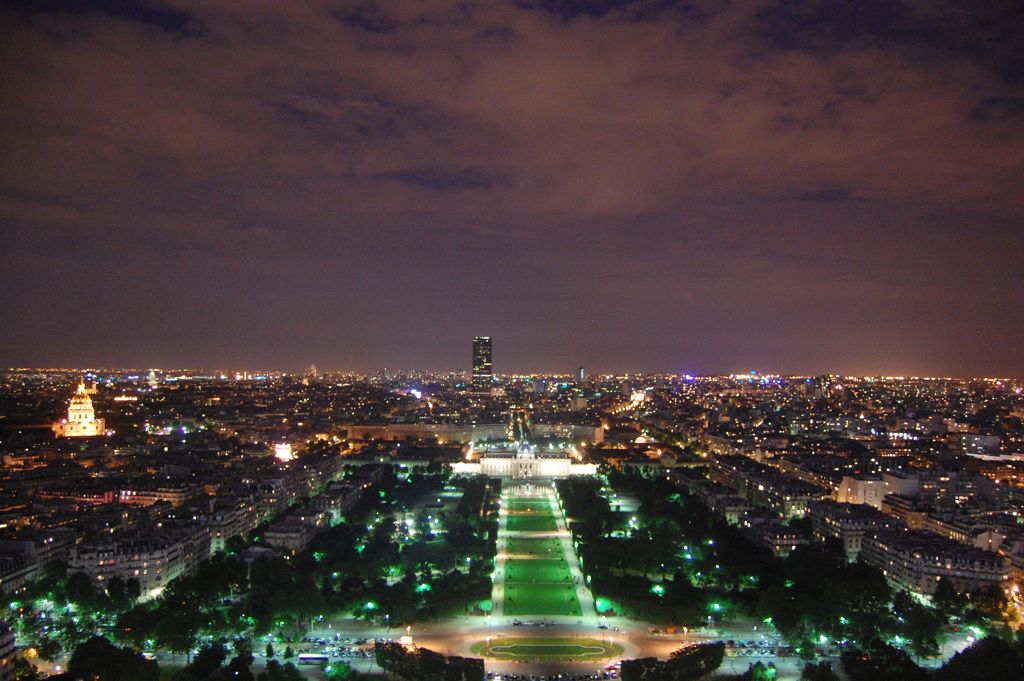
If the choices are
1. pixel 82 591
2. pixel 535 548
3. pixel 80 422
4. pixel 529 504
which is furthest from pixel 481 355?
pixel 82 591

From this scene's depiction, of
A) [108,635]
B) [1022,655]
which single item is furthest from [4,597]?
[1022,655]

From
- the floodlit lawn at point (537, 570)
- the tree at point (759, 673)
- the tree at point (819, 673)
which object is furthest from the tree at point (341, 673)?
the tree at point (819, 673)

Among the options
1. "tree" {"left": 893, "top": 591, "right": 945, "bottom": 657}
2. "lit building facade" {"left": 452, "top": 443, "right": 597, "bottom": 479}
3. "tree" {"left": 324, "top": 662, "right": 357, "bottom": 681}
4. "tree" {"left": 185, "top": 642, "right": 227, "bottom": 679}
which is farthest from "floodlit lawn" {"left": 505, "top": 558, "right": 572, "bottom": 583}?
"lit building facade" {"left": 452, "top": 443, "right": 597, "bottom": 479}

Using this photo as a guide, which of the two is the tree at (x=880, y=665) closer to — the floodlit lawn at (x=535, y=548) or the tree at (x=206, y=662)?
the floodlit lawn at (x=535, y=548)

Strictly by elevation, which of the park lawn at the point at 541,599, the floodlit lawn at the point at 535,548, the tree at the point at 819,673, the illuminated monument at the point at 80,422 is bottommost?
the park lawn at the point at 541,599

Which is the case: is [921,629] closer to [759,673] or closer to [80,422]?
[759,673]

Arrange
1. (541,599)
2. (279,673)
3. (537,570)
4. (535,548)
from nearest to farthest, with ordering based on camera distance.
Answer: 1. (279,673)
2. (541,599)
3. (537,570)
4. (535,548)
